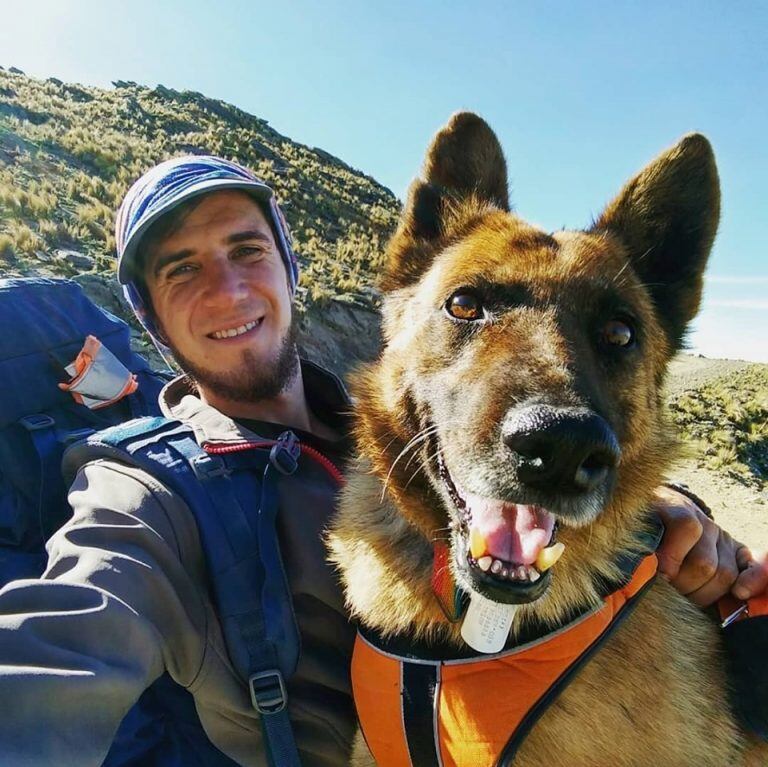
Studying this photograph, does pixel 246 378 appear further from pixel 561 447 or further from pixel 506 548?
pixel 561 447

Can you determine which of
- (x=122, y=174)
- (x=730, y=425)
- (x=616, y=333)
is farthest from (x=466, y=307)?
(x=122, y=174)

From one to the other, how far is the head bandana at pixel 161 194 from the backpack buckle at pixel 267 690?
2.19 meters

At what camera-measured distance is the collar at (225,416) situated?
2.43m

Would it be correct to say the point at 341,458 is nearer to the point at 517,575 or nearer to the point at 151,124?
the point at 517,575

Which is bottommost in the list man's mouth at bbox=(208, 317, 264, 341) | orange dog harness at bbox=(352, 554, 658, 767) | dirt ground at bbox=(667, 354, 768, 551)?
dirt ground at bbox=(667, 354, 768, 551)

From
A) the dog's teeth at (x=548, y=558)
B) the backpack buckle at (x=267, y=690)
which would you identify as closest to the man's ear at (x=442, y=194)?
the dog's teeth at (x=548, y=558)

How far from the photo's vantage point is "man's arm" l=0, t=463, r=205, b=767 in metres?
1.45

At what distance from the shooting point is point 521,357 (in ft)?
6.82

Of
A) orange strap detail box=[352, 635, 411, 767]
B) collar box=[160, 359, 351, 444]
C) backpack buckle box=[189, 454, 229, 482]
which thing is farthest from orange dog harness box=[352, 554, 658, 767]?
collar box=[160, 359, 351, 444]

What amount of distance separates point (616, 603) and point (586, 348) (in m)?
0.98

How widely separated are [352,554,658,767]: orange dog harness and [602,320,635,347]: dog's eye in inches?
38.7

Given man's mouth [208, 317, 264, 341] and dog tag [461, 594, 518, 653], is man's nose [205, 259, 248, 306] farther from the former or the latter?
dog tag [461, 594, 518, 653]

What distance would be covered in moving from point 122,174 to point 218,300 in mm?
21116

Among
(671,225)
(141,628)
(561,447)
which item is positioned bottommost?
(141,628)
